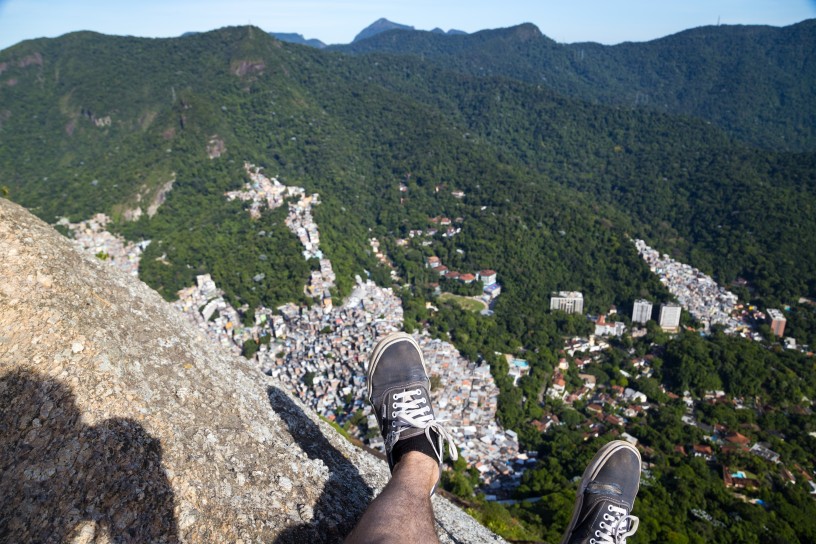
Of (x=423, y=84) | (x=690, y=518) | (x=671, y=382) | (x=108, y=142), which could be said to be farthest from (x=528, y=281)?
(x=423, y=84)

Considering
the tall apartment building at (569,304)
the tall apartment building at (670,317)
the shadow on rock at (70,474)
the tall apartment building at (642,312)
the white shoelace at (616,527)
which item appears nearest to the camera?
the shadow on rock at (70,474)

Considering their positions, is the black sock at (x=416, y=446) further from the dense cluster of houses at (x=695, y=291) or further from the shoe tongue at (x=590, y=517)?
the dense cluster of houses at (x=695, y=291)

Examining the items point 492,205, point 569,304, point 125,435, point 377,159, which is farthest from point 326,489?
point 377,159

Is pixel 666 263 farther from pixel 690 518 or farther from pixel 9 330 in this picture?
pixel 9 330

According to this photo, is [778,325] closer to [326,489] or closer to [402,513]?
[326,489]

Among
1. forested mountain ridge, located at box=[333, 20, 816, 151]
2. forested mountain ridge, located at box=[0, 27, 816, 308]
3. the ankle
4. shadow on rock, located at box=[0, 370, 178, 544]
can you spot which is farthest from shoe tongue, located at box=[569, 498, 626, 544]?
forested mountain ridge, located at box=[333, 20, 816, 151]

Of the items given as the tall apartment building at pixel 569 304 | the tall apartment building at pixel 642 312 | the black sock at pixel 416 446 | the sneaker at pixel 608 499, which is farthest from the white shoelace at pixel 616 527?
the tall apartment building at pixel 642 312
